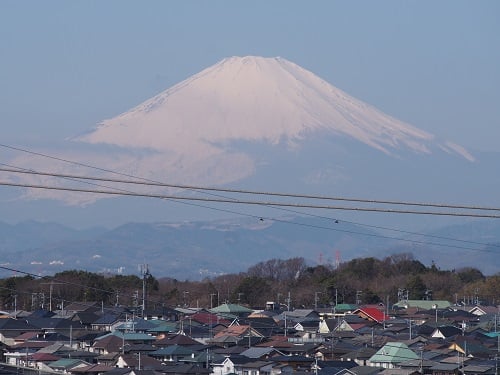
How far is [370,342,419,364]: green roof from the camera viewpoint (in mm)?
22734

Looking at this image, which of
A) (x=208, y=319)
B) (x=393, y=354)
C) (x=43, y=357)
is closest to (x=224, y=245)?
(x=208, y=319)

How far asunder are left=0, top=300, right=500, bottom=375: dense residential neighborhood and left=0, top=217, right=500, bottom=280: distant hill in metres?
89.0

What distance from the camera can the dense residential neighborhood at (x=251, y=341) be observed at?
22.1 metres

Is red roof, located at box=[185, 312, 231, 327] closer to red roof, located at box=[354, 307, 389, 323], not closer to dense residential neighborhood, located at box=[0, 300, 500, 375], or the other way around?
dense residential neighborhood, located at box=[0, 300, 500, 375]

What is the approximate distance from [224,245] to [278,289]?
129533 mm

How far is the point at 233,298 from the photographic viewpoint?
4175 centimetres

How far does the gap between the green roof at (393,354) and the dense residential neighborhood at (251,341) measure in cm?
2

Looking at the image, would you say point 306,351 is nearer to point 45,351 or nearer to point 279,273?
point 45,351

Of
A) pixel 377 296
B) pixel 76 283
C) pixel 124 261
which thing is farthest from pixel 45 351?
pixel 124 261

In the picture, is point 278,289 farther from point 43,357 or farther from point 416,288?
point 43,357

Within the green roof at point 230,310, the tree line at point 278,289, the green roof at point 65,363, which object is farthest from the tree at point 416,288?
the green roof at point 65,363

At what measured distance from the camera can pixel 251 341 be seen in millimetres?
26828

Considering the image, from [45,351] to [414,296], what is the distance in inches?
803

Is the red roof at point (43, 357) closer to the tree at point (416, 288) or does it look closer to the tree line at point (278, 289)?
the tree line at point (278, 289)
